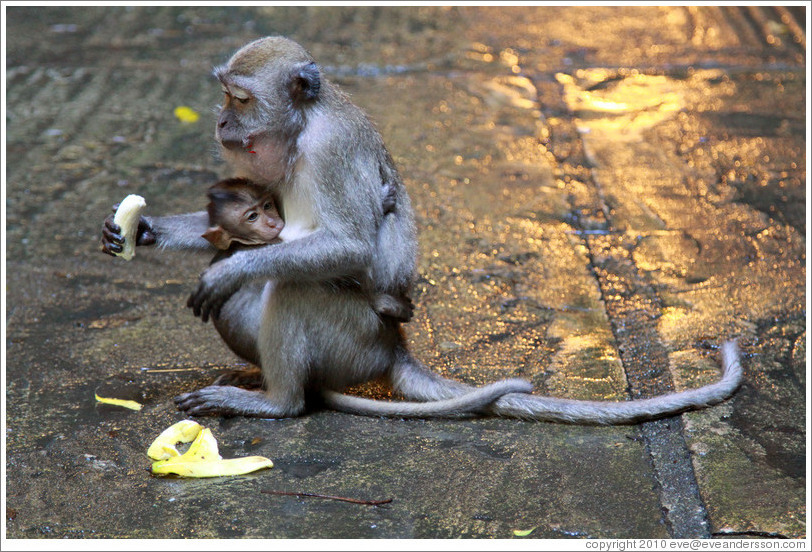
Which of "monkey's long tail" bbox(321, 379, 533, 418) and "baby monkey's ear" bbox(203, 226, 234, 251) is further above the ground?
"baby monkey's ear" bbox(203, 226, 234, 251)

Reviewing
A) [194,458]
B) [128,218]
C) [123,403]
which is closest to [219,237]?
[128,218]

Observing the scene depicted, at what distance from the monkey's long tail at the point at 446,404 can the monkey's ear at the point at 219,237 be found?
31.4 inches

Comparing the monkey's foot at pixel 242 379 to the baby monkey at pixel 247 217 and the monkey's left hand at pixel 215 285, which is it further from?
the baby monkey at pixel 247 217

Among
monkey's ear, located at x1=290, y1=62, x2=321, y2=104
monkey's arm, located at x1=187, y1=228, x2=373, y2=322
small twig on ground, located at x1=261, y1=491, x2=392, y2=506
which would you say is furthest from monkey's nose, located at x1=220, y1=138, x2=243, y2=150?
small twig on ground, located at x1=261, y1=491, x2=392, y2=506

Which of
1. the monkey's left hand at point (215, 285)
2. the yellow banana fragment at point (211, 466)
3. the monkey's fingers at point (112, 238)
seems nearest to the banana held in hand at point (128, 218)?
the monkey's fingers at point (112, 238)

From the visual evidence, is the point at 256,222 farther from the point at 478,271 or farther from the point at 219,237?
the point at 478,271

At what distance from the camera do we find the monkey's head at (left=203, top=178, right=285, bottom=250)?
3895 millimetres

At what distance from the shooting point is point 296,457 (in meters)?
3.63

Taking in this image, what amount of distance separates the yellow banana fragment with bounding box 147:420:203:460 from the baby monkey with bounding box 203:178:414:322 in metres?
0.76

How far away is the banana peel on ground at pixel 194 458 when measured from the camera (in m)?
3.50

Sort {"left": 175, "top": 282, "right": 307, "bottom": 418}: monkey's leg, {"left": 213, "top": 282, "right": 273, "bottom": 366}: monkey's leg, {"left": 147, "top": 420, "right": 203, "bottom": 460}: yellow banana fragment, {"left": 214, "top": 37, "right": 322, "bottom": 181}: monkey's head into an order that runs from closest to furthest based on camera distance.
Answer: {"left": 147, "top": 420, "right": 203, "bottom": 460}: yellow banana fragment
{"left": 214, "top": 37, "right": 322, "bottom": 181}: monkey's head
{"left": 175, "top": 282, "right": 307, "bottom": 418}: monkey's leg
{"left": 213, "top": 282, "right": 273, "bottom": 366}: monkey's leg

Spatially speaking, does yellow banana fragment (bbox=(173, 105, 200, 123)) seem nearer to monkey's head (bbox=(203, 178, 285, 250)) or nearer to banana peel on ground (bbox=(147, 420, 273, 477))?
monkey's head (bbox=(203, 178, 285, 250))

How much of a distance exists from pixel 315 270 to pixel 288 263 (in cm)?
11

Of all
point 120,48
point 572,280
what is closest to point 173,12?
point 120,48
